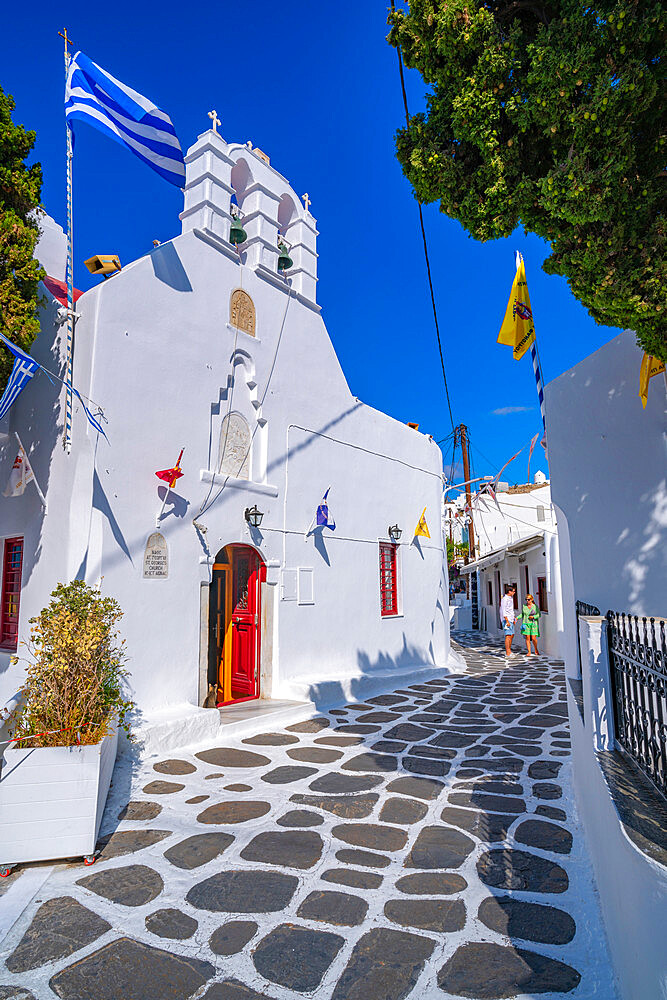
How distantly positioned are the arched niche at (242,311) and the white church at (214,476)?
0.10 feet

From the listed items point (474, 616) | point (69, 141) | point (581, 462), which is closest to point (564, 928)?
point (581, 462)

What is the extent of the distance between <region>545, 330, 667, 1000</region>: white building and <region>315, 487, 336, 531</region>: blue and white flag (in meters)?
4.03

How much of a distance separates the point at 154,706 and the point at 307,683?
259 cm

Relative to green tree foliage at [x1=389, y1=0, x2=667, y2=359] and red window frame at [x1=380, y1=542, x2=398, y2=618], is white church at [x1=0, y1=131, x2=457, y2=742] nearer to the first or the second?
red window frame at [x1=380, y1=542, x2=398, y2=618]

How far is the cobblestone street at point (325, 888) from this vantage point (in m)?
2.72

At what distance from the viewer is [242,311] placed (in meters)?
8.58

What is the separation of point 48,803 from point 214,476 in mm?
4629

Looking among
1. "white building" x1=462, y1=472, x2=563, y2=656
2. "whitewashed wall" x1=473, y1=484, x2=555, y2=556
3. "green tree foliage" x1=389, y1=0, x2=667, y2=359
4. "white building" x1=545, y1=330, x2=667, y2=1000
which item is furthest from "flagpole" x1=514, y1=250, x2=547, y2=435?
"whitewashed wall" x1=473, y1=484, x2=555, y2=556

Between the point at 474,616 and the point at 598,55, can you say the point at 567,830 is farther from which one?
the point at 474,616

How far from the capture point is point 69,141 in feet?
20.0

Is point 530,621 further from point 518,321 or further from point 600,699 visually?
point 600,699

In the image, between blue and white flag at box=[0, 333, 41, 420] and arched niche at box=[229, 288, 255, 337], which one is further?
arched niche at box=[229, 288, 255, 337]

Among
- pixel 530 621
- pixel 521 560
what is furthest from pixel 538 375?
pixel 521 560

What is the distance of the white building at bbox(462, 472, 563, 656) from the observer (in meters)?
15.0
